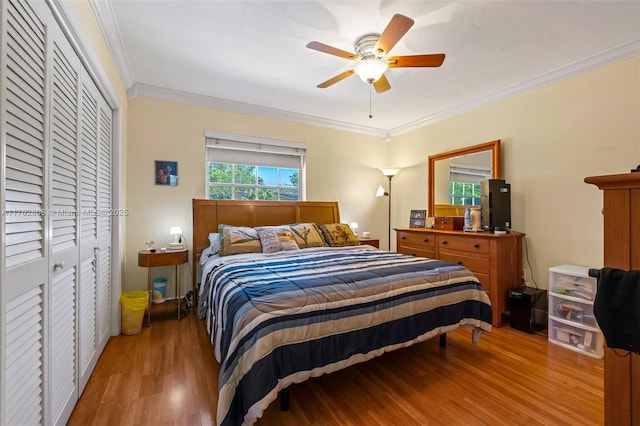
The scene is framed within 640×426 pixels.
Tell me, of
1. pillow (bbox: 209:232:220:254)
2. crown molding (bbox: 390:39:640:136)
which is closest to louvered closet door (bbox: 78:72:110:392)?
pillow (bbox: 209:232:220:254)

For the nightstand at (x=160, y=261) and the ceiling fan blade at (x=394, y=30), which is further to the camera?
the nightstand at (x=160, y=261)

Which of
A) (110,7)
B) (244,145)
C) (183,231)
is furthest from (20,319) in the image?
(244,145)

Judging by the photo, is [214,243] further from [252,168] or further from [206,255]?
[252,168]

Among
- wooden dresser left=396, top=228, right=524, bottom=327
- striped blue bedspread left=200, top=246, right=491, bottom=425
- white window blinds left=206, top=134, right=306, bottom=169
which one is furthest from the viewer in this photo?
white window blinds left=206, top=134, right=306, bottom=169

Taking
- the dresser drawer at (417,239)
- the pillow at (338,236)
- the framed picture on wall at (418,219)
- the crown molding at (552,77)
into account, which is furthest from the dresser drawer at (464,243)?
the crown molding at (552,77)

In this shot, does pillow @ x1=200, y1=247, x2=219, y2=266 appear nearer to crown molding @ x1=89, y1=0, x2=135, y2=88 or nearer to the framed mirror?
crown molding @ x1=89, y1=0, x2=135, y2=88

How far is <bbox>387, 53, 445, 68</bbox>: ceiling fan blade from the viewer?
2.03m

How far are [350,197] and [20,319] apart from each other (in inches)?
157

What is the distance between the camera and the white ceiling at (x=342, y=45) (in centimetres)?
198

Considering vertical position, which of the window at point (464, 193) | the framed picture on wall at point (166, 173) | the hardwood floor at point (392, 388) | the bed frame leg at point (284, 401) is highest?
the framed picture on wall at point (166, 173)

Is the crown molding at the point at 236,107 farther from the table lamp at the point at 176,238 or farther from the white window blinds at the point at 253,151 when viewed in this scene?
the table lamp at the point at 176,238

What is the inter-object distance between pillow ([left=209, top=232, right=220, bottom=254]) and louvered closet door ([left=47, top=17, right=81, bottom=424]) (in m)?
1.42

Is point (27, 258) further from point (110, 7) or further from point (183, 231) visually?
point (183, 231)

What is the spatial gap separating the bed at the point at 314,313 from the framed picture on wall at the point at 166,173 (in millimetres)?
1408
